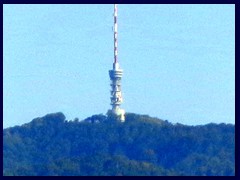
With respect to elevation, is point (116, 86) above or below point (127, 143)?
above

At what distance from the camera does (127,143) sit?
10656 millimetres

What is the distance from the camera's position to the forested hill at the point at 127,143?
905 cm

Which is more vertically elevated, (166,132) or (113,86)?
(113,86)

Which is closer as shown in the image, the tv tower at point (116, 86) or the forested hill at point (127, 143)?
the forested hill at point (127, 143)

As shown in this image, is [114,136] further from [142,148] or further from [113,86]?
[113,86]

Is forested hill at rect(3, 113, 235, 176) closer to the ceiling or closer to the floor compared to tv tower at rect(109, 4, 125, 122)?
closer to the floor

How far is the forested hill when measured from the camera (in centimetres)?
905

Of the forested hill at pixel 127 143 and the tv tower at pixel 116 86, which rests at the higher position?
the tv tower at pixel 116 86

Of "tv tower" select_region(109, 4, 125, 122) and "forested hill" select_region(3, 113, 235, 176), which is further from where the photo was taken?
"tv tower" select_region(109, 4, 125, 122)

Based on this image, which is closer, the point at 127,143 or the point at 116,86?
the point at 127,143
